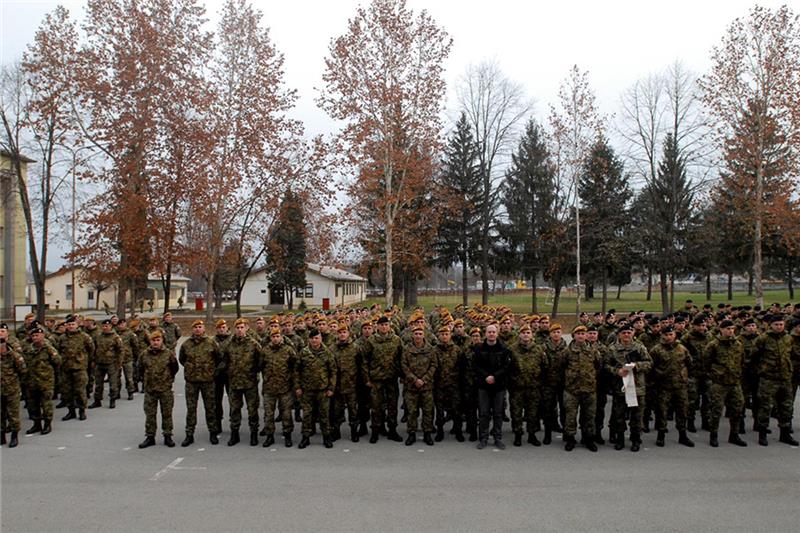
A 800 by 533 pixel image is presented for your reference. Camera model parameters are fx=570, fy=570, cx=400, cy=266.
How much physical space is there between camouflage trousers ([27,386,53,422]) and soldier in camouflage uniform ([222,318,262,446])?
10.6ft

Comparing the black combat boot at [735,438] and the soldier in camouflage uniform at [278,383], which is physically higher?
the soldier in camouflage uniform at [278,383]

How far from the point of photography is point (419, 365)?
8.95 m

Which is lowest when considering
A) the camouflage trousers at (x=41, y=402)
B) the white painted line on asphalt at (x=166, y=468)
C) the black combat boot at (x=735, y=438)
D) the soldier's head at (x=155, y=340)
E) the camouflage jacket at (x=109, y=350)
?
the white painted line on asphalt at (x=166, y=468)

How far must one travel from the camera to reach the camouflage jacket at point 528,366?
346 inches

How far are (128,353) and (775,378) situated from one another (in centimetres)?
1268

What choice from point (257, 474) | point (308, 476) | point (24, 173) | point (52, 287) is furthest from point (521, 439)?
point (52, 287)

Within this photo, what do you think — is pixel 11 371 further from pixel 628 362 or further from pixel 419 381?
pixel 628 362

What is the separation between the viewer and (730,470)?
734 cm

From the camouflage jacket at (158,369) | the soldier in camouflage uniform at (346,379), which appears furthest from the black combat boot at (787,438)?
the camouflage jacket at (158,369)

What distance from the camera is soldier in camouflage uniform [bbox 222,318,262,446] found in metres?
8.88

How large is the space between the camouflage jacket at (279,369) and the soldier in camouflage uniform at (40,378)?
3.80 metres

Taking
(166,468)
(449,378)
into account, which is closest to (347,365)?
(449,378)

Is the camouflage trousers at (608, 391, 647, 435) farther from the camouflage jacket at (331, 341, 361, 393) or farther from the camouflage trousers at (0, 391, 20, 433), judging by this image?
the camouflage trousers at (0, 391, 20, 433)

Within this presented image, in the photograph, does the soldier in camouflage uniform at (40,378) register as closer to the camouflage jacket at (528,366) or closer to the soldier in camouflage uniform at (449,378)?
the soldier in camouflage uniform at (449,378)
